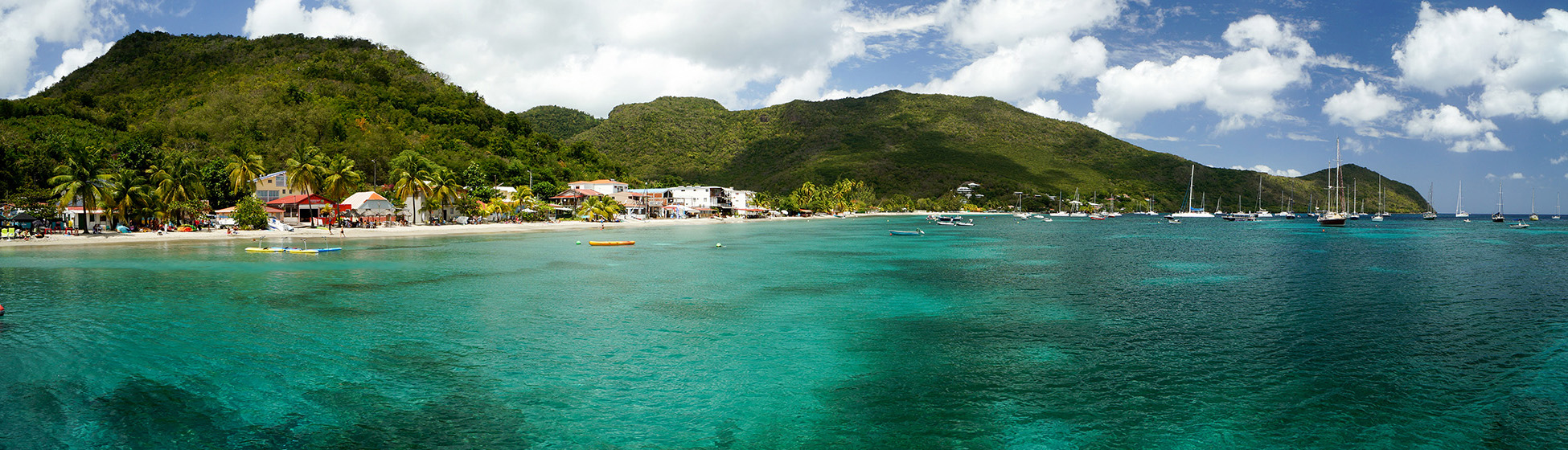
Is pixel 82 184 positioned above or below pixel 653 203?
above

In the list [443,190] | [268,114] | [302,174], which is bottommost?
[443,190]

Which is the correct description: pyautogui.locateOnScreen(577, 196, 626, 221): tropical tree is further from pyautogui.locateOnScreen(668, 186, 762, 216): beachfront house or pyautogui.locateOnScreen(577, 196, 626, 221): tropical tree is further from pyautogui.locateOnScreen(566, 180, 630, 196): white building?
pyautogui.locateOnScreen(668, 186, 762, 216): beachfront house

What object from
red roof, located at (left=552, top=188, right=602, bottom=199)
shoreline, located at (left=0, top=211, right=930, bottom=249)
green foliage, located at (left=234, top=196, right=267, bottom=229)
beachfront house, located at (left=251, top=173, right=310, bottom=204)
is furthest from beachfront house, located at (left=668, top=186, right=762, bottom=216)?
green foliage, located at (left=234, top=196, right=267, bottom=229)

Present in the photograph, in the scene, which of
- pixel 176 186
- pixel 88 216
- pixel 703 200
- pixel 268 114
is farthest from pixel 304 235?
pixel 703 200

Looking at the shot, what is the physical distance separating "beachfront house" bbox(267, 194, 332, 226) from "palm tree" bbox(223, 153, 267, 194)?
2448 millimetres

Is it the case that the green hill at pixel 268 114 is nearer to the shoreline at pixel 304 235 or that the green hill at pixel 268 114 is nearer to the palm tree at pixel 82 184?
the palm tree at pixel 82 184

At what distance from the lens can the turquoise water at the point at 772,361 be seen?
10633 millimetres

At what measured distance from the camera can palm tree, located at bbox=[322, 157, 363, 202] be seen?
6618 cm

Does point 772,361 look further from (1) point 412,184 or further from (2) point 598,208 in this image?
(2) point 598,208

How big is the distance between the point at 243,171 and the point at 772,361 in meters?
70.3

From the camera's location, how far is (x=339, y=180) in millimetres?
66375

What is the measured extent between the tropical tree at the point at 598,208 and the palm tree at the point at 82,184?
48.7 metres

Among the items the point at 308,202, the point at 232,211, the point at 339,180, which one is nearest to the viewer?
the point at 232,211

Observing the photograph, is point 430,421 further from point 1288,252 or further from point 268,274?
point 1288,252
